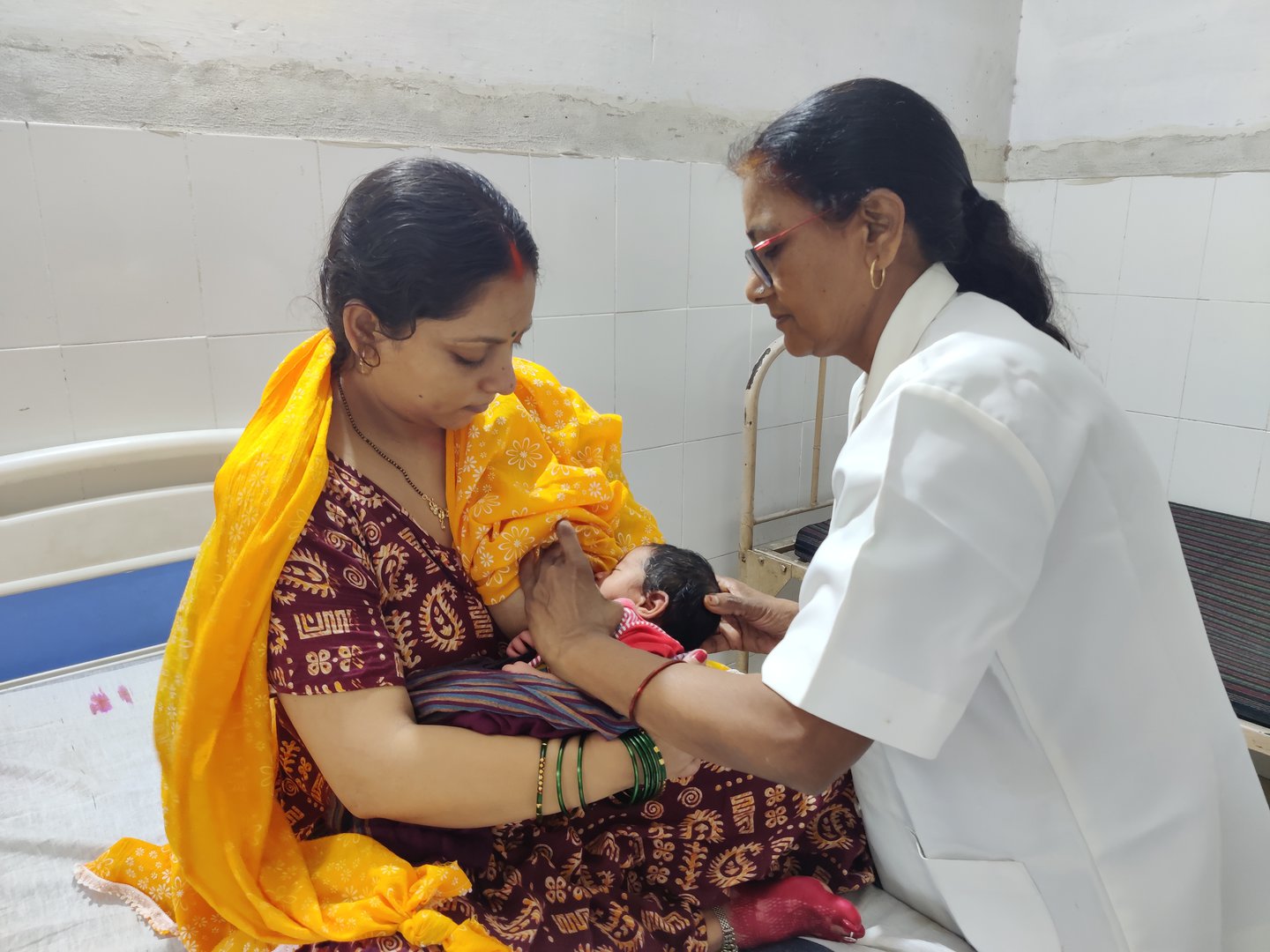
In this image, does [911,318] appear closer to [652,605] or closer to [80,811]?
[652,605]

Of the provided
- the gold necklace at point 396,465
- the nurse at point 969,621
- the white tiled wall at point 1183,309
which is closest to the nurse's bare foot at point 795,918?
the nurse at point 969,621

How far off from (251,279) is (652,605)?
4.21ft

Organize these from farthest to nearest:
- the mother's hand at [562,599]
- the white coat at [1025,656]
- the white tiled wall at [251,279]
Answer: the white tiled wall at [251,279]
the mother's hand at [562,599]
the white coat at [1025,656]

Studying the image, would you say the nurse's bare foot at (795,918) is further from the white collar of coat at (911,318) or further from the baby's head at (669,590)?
the white collar of coat at (911,318)

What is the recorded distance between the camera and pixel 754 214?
127 cm

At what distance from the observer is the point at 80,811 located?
1.60m

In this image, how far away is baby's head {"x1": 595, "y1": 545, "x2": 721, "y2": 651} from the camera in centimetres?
154

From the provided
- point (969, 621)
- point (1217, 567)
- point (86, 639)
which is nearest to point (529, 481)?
point (969, 621)

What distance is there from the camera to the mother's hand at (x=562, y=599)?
1.30 m

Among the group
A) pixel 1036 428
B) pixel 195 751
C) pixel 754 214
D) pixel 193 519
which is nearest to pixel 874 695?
pixel 1036 428

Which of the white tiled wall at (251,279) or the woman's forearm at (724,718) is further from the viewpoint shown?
the white tiled wall at (251,279)

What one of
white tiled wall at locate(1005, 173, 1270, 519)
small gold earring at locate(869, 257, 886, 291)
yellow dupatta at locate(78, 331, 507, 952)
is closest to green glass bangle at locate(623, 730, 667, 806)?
yellow dupatta at locate(78, 331, 507, 952)

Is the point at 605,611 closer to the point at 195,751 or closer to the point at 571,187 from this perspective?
the point at 195,751

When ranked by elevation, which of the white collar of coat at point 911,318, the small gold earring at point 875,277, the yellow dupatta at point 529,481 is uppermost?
the small gold earring at point 875,277
